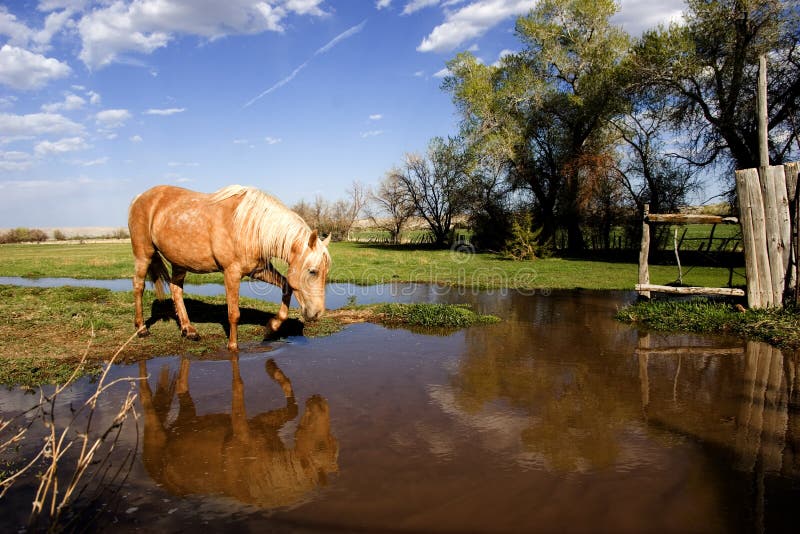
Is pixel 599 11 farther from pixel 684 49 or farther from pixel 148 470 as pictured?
pixel 148 470

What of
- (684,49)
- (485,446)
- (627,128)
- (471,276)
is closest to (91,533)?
(485,446)

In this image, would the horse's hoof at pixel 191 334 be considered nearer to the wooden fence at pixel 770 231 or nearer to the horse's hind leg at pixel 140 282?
the horse's hind leg at pixel 140 282

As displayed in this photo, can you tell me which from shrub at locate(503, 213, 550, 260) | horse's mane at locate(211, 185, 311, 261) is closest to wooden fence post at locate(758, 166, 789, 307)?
horse's mane at locate(211, 185, 311, 261)

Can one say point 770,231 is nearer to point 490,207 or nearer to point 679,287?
point 679,287

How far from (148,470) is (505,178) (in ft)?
95.8

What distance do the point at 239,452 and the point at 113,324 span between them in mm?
6098

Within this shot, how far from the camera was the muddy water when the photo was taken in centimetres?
314

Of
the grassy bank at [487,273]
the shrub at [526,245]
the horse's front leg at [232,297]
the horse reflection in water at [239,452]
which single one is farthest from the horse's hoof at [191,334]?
the shrub at [526,245]

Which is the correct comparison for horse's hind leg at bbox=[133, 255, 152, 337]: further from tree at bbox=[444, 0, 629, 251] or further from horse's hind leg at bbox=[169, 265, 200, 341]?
tree at bbox=[444, 0, 629, 251]

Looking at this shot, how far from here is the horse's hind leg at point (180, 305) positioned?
26.0ft

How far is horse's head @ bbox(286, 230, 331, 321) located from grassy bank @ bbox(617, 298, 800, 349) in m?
6.56

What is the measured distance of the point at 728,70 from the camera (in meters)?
19.3

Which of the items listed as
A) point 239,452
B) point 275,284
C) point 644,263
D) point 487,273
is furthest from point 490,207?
point 239,452

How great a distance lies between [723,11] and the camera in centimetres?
1875
